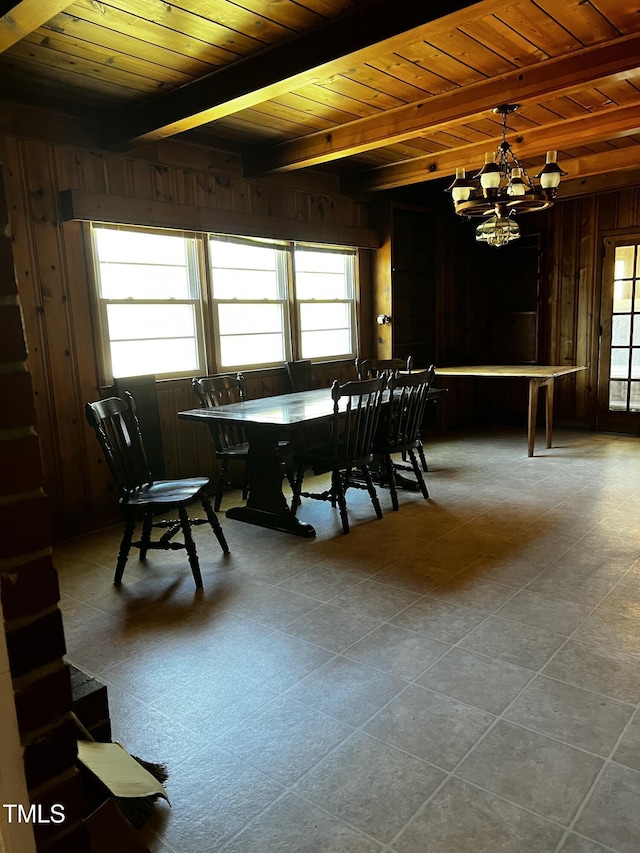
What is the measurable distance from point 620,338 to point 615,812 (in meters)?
6.09

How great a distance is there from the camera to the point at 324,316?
19.3 ft

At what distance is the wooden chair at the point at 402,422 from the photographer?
13.7 feet

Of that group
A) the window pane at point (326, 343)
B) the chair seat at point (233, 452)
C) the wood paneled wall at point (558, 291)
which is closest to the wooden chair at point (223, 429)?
the chair seat at point (233, 452)

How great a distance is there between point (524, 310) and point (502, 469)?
9.80 feet

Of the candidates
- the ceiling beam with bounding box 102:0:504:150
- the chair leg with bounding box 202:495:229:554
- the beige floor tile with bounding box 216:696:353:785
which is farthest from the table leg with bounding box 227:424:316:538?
the ceiling beam with bounding box 102:0:504:150

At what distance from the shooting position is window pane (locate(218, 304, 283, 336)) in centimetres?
489

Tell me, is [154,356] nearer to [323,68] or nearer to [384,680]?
[323,68]

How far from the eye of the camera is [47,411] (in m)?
3.81

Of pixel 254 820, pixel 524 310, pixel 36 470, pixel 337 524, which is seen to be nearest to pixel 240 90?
pixel 337 524

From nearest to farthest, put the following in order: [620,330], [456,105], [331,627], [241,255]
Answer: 1. [331,627]
2. [456,105]
3. [241,255]
4. [620,330]

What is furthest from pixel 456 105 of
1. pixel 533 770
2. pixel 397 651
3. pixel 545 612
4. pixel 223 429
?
pixel 533 770

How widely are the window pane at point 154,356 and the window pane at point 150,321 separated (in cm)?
4

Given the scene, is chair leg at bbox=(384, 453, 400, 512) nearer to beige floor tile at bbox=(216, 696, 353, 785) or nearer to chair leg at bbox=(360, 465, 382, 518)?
chair leg at bbox=(360, 465, 382, 518)

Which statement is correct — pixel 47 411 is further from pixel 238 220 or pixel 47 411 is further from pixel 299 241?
pixel 299 241
